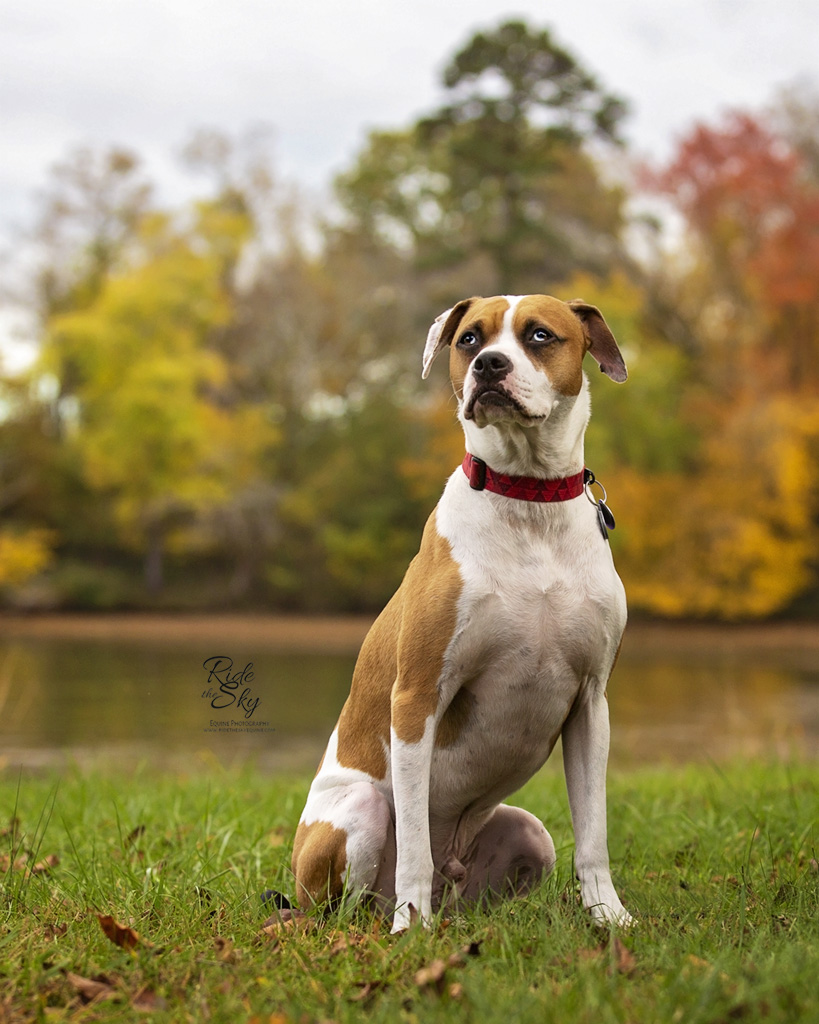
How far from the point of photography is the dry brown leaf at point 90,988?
2.33 metres

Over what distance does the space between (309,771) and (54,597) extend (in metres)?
18.4

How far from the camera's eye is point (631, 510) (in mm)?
22469

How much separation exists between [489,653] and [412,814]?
500 millimetres

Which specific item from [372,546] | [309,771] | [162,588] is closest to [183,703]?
[309,771]

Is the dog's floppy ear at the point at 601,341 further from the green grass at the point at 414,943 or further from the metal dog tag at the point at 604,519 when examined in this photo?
the green grass at the point at 414,943

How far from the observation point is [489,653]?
117 inches

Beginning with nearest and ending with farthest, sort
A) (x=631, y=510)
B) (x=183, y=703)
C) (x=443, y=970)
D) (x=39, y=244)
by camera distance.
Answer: (x=443, y=970), (x=183, y=703), (x=631, y=510), (x=39, y=244)

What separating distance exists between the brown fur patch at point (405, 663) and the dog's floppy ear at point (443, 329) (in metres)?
0.54

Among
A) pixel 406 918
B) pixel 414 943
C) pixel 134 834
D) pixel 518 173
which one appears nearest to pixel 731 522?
pixel 518 173

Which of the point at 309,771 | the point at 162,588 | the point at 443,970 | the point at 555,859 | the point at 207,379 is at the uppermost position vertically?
the point at 207,379

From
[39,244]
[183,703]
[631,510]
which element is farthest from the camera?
[39,244]

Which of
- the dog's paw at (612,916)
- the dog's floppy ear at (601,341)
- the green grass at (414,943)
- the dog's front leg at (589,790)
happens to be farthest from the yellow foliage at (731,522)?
the dog's paw at (612,916)

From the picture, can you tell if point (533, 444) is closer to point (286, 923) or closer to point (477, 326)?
point (477, 326)

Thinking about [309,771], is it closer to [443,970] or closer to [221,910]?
[221,910]
